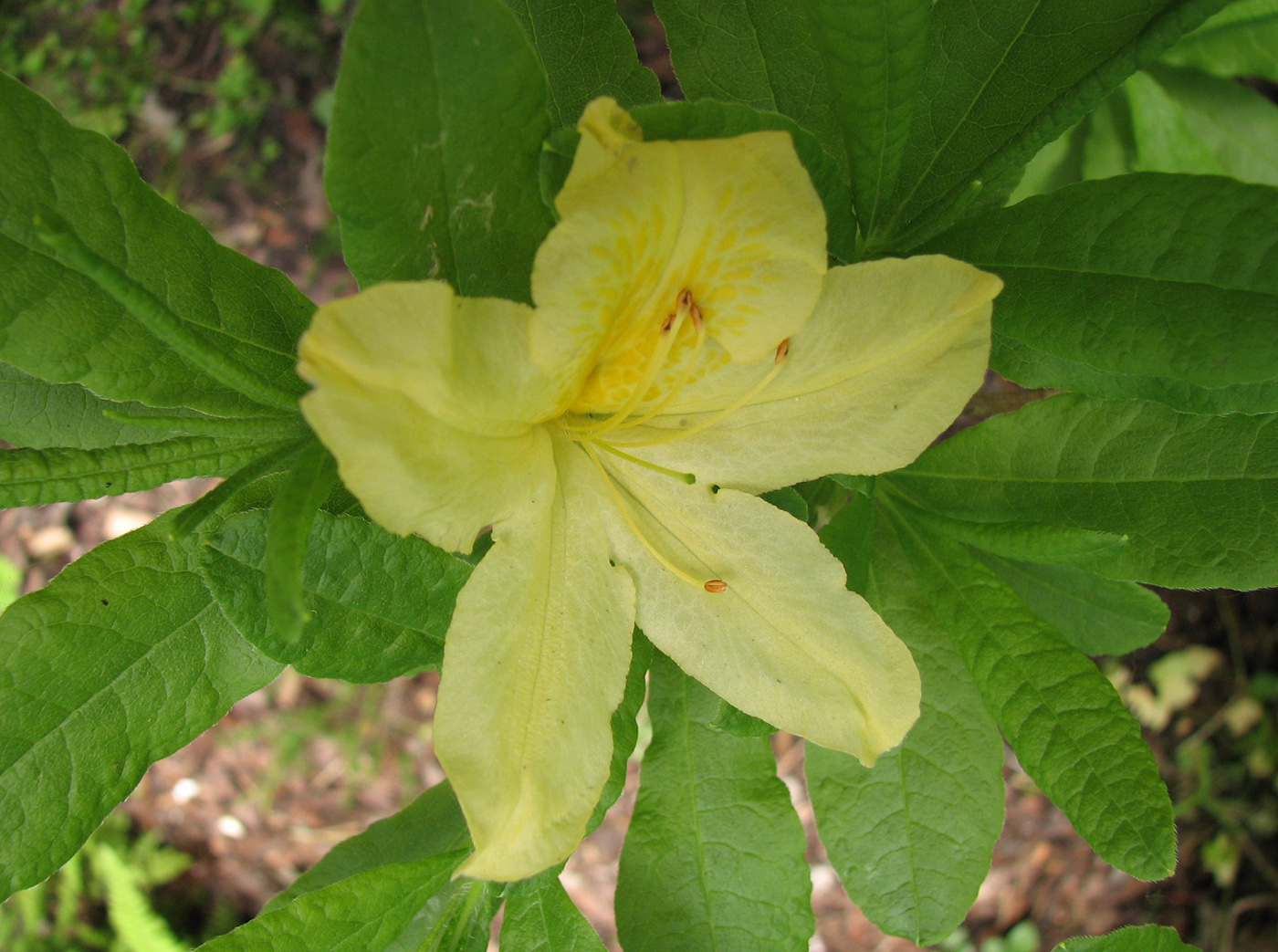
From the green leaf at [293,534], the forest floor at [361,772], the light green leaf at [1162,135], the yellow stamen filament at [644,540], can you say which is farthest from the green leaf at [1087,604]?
the forest floor at [361,772]

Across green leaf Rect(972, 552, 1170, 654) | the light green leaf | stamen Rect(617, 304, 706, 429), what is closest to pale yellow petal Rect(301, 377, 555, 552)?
stamen Rect(617, 304, 706, 429)

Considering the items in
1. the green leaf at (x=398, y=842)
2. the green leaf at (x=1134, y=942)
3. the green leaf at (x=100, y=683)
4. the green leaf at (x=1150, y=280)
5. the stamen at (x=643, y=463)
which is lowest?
the green leaf at (x=398, y=842)

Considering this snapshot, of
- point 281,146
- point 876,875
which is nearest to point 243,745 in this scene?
point 281,146

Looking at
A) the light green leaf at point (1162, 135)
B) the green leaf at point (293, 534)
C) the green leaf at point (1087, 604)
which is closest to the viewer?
the green leaf at point (293, 534)

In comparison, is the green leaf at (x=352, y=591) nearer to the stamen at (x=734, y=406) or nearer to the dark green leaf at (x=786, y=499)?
the stamen at (x=734, y=406)

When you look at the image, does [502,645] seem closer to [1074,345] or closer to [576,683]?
[576,683]

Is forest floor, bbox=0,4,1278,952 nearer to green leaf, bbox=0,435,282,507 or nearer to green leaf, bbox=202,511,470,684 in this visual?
green leaf, bbox=202,511,470,684
